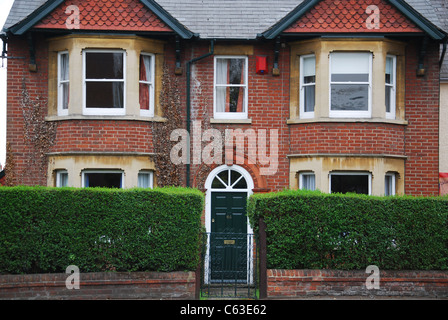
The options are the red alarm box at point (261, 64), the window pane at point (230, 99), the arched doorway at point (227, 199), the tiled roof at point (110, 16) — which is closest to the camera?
the tiled roof at point (110, 16)

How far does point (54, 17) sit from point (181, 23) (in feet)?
10.6

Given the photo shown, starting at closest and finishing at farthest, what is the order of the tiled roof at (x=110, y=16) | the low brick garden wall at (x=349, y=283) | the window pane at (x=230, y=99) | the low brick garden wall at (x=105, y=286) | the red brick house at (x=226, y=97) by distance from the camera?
the low brick garden wall at (x=105, y=286)
the low brick garden wall at (x=349, y=283)
the tiled roof at (x=110, y=16)
the red brick house at (x=226, y=97)
the window pane at (x=230, y=99)

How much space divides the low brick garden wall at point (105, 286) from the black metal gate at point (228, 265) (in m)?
0.78

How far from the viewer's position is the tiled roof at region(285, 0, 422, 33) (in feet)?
55.5

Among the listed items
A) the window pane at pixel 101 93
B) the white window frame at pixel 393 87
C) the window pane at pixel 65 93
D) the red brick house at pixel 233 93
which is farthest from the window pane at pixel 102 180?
the white window frame at pixel 393 87

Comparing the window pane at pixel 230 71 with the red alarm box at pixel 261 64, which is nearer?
the red alarm box at pixel 261 64

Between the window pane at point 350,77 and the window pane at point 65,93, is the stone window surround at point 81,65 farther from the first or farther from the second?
the window pane at point 350,77

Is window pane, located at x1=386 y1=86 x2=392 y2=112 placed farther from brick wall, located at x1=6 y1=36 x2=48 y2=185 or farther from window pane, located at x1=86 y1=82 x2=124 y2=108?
brick wall, located at x1=6 y1=36 x2=48 y2=185

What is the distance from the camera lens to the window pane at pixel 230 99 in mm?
17812

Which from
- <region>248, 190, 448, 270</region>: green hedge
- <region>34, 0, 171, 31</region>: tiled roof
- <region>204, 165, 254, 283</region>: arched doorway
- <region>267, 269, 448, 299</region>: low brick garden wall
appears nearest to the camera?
<region>267, 269, 448, 299</region>: low brick garden wall

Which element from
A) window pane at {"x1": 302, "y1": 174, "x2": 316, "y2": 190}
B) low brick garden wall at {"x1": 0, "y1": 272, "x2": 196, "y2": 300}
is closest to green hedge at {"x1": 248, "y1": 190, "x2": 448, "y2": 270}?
low brick garden wall at {"x1": 0, "y1": 272, "x2": 196, "y2": 300}

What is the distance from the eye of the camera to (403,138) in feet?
56.9

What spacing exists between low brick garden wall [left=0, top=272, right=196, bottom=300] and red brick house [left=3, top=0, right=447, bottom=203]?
4.12m

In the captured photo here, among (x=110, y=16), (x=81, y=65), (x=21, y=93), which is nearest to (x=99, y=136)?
(x=81, y=65)
